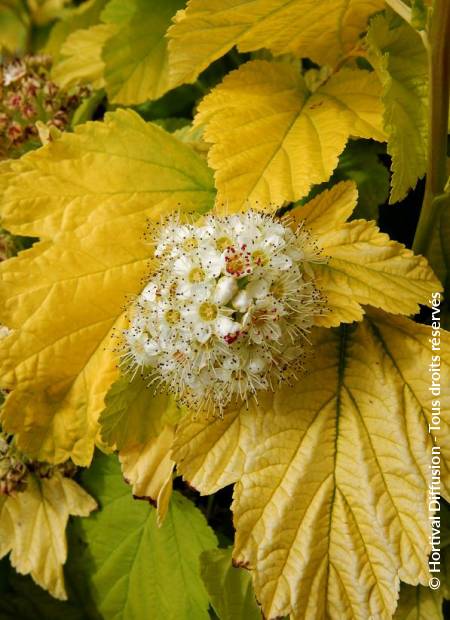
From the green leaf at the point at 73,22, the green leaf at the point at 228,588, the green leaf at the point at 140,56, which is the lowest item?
the green leaf at the point at 228,588

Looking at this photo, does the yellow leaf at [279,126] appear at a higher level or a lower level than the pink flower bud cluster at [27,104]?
lower

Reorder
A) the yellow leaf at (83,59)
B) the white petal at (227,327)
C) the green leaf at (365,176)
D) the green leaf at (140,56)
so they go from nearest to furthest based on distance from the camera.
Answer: the white petal at (227,327) → the green leaf at (365,176) → the green leaf at (140,56) → the yellow leaf at (83,59)

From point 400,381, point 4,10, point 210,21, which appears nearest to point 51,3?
point 4,10

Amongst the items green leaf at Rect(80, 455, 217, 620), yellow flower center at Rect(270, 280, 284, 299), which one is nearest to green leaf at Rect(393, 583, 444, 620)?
green leaf at Rect(80, 455, 217, 620)

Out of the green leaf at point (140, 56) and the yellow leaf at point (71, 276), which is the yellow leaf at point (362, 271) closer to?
the yellow leaf at point (71, 276)

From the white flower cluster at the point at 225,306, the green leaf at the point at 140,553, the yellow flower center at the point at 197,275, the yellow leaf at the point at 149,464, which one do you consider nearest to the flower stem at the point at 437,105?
the white flower cluster at the point at 225,306

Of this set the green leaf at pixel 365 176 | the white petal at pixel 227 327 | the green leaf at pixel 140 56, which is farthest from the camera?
the green leaf at pixel 140 56
